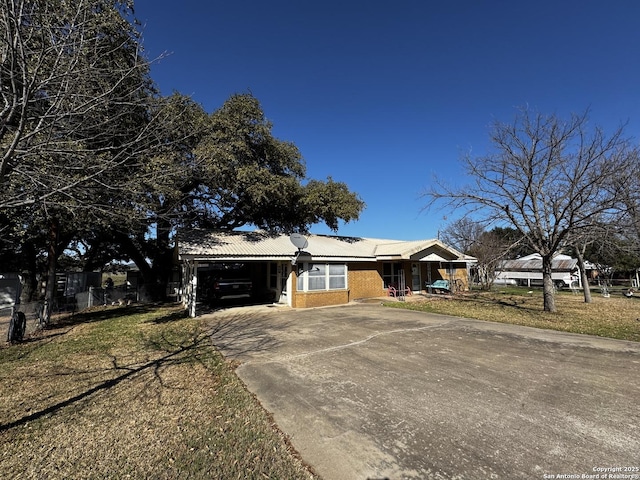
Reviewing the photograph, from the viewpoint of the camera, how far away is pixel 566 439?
3.26m

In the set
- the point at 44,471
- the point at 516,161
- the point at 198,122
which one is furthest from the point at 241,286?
the point at 516,161

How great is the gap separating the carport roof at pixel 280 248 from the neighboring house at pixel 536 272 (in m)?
17.3

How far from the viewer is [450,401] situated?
423 centimetres

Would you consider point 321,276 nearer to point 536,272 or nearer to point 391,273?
point 391,273

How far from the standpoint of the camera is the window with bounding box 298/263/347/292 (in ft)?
46.0

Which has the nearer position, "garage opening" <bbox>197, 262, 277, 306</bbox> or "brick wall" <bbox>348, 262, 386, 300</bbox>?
"garage opening" <bbox>197, 262, 277, 306</bbox>

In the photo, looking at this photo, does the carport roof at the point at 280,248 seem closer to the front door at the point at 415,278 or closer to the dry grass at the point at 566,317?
the front door at the point at 415,278

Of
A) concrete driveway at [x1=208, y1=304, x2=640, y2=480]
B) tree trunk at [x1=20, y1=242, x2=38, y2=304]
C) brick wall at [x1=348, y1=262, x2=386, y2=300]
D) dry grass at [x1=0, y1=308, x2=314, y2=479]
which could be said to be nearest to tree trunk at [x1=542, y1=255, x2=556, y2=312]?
concrete driveway at [x1=208, y1=304, x2=640, y2=480]

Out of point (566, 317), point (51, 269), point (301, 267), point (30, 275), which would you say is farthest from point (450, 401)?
point (30, 275)

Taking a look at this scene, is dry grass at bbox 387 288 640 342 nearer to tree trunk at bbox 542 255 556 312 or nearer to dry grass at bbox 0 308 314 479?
tree trunk at bbox 542 255 556 312

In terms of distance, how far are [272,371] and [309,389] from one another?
44.3 inches

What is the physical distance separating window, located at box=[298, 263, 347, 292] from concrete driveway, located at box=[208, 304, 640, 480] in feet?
18.7

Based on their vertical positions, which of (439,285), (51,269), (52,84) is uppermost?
(52,84)

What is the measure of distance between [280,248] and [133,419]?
35.1 feet
